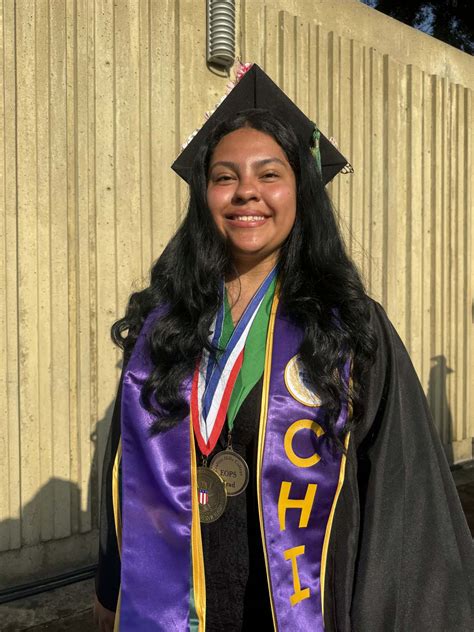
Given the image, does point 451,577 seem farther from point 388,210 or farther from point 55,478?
point 388,210

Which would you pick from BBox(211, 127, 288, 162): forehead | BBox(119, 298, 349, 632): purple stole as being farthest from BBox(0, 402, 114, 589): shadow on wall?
BBox(211, 127, 288, 162): forehead

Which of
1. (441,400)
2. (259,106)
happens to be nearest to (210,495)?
(259,106)

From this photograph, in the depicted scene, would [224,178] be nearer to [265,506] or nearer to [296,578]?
[265,506]

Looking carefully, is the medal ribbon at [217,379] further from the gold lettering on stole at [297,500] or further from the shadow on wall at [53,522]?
the shadow on wall at [53,522]

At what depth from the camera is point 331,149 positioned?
2.12m

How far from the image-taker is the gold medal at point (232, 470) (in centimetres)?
168

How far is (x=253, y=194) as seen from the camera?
1.79 metres

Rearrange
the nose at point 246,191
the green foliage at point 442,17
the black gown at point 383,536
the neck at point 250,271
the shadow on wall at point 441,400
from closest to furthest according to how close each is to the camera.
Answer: the black gown at point 383,536 → the nose at point 246,191 → the neck at point 250,271 → the shadow on wall at point 441,400 → the green foliage at point 442,17

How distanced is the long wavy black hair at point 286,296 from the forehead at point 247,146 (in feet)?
0.08

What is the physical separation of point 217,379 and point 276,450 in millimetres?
282

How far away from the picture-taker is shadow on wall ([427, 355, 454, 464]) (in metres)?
6.08

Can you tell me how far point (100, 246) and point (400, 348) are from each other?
261cm

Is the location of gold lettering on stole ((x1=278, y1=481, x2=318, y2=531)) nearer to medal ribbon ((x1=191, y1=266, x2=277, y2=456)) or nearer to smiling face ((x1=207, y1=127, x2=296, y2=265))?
medal ribbon ((x1=191, y1=266, x2=277, y2=456))

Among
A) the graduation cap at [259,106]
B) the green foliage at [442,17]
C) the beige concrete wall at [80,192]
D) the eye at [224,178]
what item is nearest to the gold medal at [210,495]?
the eye at [224,178]
